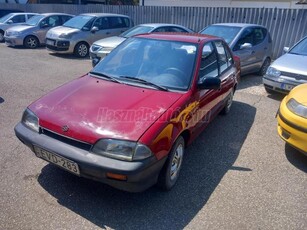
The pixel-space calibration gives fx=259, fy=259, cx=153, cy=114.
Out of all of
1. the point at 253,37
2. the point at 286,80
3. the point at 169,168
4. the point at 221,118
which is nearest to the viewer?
the point at 169,168

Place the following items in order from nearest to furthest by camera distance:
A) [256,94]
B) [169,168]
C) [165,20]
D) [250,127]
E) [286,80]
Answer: [169,168] < [250,127] < [286,80] < [256,94] < [165,20]

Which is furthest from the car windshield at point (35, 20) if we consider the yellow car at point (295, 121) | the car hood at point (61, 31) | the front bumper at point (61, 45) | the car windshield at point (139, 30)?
the yellow car at point (295, 121)

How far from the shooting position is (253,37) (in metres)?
7.70

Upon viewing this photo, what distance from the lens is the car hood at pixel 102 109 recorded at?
2346 millimetres

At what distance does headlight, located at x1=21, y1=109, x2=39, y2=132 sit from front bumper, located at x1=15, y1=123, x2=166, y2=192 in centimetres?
21

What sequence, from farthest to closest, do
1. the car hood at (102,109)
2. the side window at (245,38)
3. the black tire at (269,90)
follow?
the side window at (245,38)
the black tire at (269,90)
the car hood at (102,109)

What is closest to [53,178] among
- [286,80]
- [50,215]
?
[50,215]

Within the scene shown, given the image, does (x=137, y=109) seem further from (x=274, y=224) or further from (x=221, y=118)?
(x=221, y=118)

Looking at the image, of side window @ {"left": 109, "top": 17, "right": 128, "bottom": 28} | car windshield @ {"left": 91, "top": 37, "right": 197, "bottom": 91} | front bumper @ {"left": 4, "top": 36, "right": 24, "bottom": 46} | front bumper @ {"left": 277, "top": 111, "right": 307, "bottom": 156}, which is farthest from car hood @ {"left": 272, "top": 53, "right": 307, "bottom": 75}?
front bumper @ {"left": 4, "top": 36, "right": 24, "bottom": 46}

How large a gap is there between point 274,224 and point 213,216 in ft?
1.94

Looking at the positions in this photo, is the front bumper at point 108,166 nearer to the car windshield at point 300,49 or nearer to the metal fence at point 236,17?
the car windshield at point 300,49

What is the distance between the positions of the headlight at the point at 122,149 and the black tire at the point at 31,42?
11588 mm

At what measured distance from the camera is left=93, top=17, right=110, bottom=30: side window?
1076cm

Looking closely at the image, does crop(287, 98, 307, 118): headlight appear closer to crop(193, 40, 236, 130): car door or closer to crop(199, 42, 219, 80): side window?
crop(193, 40, 236, 130): car door
